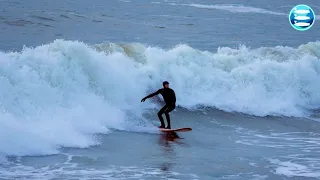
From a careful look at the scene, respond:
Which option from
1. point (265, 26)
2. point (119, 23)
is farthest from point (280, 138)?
point (265, 26)

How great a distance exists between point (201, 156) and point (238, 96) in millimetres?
9335

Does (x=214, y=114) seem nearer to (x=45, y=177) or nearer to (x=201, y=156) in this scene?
(x=201, y=156)

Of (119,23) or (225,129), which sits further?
(119,23)

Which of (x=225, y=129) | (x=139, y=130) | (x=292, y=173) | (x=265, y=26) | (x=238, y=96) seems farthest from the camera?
(x=265, y=26)

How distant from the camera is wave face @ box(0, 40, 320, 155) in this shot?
16953 mm

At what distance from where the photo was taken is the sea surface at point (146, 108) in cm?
1475

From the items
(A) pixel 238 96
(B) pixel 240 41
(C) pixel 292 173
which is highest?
(B) pixel 240 41

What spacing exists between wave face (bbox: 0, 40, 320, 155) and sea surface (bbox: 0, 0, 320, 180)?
0.04 meters

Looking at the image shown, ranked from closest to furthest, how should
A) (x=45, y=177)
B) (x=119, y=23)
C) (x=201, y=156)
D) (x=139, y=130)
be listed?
1. (x=45, y=177)
2. (x=201, y=156)
3. (x=139, y=130)
4. (x=119, y=23)

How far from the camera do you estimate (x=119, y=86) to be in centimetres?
2242

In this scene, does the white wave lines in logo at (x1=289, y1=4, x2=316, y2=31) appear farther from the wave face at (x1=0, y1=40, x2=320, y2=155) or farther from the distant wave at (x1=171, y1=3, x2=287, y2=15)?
the distant wave at (x1=171, y1=3, x2=287, y2=15)

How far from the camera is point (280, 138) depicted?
19.2 meters

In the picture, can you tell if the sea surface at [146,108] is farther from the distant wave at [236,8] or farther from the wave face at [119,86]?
the distant wave at [236,8]

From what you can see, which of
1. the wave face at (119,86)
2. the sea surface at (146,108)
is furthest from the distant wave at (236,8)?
the wave face at (119,86)
